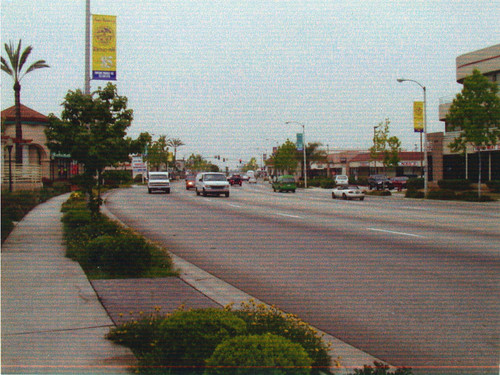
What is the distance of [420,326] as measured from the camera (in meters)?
5.93

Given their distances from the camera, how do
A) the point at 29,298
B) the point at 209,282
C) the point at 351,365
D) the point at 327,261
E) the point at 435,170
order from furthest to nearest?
the point at 435,170 < the point at 327,261 < the point at 209,282 < the point at 29,298 < the point at 351,365

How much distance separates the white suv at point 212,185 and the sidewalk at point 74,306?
1083 inches

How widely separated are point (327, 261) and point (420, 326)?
4.07 meters

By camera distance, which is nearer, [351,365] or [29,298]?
[351,365]

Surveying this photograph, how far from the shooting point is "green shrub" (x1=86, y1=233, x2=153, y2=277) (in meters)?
8.73

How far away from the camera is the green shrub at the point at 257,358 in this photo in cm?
347

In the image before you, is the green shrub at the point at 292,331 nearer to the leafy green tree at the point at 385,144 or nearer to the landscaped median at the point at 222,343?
the landscaped median at the point at 222,343

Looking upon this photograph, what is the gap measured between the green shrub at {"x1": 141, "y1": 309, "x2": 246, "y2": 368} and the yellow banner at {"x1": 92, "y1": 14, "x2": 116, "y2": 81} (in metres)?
13.3

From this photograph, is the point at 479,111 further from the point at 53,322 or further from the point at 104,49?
the point at 53,322

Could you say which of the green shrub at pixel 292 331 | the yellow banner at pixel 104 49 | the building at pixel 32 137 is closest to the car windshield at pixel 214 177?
the building at pixel 32 137

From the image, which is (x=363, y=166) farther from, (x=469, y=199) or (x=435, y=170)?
(x=469, y=199)

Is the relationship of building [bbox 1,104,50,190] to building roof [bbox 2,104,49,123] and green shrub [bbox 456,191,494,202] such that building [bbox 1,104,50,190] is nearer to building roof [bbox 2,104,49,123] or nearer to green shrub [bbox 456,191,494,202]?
building roof [bbox 2,104,49,123]

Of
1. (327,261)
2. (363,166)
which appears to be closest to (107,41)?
(327,261)

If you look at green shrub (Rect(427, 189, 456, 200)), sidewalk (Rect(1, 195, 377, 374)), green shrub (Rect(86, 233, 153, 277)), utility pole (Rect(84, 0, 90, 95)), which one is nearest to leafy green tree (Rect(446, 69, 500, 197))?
green shrub (Rect(427, 189, 456, 200))
